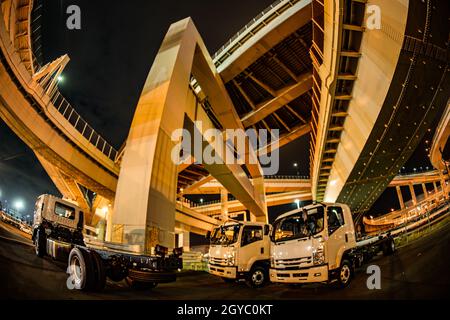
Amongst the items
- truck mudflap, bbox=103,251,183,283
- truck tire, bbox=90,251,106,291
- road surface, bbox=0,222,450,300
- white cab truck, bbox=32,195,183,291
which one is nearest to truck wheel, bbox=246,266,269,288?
road surface, bbox=0,222,450,300

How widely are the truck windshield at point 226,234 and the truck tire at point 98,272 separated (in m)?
5.26

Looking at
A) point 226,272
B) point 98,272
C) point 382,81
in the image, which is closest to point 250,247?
point 226,272

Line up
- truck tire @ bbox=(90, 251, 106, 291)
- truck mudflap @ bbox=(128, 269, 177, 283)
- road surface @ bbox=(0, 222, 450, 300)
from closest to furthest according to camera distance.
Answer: road surface @ bbox=(0, 222, 450, 300), truck tire @ bbox=(90, 251, 106, 291), truck mudflap @ bbox=(128, 269, 177, 283)

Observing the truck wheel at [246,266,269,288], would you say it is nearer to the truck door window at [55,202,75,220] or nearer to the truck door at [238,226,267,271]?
the truck door at [238,226,267,271]

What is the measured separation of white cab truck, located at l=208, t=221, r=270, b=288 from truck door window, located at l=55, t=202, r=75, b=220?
19.5 ft

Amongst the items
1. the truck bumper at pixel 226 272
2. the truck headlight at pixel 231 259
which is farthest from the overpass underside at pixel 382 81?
the truck bumper at pixel 226 272

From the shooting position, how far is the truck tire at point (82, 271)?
493 centimetres

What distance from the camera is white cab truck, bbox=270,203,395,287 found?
6551mm

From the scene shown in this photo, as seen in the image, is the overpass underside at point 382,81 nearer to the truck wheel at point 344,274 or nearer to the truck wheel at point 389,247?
the truck wheel at point 389,247

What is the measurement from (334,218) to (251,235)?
139 inches

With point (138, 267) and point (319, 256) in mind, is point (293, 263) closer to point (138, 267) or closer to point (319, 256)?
point (319, 256)

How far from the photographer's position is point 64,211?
941 centimetres
